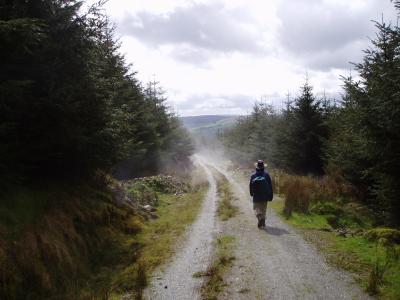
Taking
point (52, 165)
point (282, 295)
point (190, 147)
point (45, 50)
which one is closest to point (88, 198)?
point (52, 165)

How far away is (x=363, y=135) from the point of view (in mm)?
13031

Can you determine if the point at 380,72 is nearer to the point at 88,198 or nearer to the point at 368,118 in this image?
the point at 368,118

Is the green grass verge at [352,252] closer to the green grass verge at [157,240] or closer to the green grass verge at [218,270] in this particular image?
the green grass verge at [218,270]

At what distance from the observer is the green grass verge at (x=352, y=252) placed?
7.18m

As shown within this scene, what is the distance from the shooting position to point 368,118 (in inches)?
476

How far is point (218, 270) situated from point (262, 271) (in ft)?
3.12

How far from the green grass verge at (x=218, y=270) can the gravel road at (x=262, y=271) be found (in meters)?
0.14

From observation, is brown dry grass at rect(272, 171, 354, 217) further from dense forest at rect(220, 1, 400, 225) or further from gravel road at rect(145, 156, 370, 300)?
gravel road at rect(145, 156, 370, 300)

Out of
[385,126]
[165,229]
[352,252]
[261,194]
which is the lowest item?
[165,229]

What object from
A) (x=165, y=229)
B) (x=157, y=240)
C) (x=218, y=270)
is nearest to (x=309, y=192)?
(x=165, y=229)

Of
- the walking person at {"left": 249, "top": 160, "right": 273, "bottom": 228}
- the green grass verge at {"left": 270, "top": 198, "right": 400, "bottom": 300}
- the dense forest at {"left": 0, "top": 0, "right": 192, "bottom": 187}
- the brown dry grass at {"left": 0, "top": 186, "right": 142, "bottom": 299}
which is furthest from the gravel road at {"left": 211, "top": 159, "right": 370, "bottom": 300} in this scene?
the dense forest at {"left": 0, "top": 0, "right": 192, "bottom": 187}

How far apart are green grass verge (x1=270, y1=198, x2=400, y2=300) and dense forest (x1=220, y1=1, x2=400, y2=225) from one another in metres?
2.62

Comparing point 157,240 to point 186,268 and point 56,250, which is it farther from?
point 56,250

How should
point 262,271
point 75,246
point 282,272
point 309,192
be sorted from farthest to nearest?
point 309,192 → point 75,246 → point 262,271 → point 282,272
